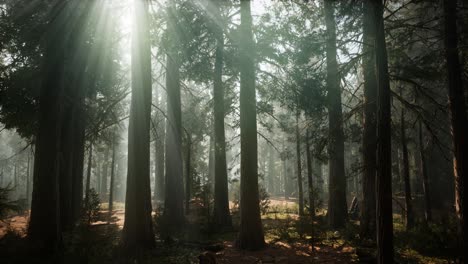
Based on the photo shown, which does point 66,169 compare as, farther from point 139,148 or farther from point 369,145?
point 369,145

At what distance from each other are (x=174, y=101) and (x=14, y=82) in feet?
22.1

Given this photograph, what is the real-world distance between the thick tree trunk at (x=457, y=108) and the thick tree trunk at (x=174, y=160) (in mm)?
10035

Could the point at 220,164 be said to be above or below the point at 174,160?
below

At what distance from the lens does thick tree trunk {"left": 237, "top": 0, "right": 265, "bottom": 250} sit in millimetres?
10289

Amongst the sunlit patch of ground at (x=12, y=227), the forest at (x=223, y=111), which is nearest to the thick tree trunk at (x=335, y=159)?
the forest at (x=223, y=111)

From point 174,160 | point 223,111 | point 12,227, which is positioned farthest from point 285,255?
point 12,227

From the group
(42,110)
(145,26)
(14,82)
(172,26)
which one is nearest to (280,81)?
(172,26)

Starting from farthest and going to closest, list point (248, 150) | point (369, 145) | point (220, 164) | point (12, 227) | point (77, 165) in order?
1. point (77, 165)
2. point (220, 164)
3. point (12, 227)
4. point (369, 145)
5. point (248, 150)

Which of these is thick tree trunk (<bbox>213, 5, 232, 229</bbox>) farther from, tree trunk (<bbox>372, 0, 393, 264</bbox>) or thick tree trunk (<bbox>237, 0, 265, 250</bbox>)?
tree trunk (<bbox>372, 0, 393, 264</bbox>)

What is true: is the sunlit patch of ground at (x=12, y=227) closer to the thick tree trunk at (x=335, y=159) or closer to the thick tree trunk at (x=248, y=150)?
the thick tree trunk at (x=248, y=150)

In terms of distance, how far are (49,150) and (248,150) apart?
631cm

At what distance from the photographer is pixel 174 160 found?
1498 cm

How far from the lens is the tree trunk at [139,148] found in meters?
9.57

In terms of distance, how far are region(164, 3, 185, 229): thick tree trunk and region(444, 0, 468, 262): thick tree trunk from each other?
1003 centimetres
